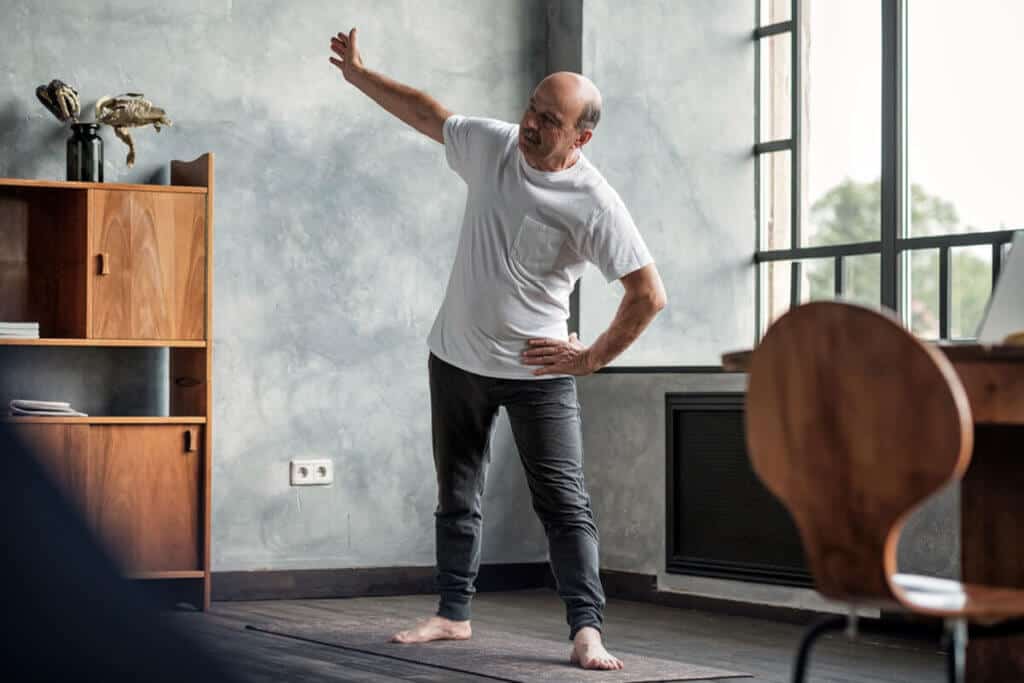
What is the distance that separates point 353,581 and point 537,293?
1.95 metres

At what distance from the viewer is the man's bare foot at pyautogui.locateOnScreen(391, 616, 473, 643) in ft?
12.7

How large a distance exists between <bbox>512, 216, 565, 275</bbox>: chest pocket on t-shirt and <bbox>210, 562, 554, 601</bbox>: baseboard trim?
196cm

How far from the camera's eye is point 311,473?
5102 mm

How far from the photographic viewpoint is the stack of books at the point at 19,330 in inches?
172

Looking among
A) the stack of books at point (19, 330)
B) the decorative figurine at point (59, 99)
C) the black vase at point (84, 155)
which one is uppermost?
the decorative figurine at point (59, 99)

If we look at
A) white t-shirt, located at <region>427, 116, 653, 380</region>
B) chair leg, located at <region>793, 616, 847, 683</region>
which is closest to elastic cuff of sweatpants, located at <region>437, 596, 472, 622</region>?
white t-shirt, located at <region>427, 116, 653, 380</region>

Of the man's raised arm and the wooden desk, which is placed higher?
the man's raised arm

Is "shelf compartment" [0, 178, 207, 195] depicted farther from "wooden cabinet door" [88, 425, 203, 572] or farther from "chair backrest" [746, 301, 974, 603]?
"chair backrest" [746, 301, 974, 603]

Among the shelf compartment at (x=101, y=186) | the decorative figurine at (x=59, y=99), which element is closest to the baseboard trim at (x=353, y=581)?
the shelf compartment at (x=101, y=186)

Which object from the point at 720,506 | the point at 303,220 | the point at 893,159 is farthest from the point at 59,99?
the point at 893,159

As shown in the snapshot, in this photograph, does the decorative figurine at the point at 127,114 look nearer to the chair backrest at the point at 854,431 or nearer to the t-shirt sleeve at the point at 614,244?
the t-shirt sleeve at the point at 614,244

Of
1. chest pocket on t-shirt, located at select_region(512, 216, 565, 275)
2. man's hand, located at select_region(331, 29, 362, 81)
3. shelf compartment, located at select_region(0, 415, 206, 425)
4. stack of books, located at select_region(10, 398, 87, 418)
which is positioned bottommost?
shelf compartment, located at select_region(0, 415, 206, 425)

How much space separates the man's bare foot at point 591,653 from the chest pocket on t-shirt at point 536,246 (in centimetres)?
91

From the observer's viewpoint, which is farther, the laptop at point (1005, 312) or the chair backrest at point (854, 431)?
the laptop at point (1005, 312)
